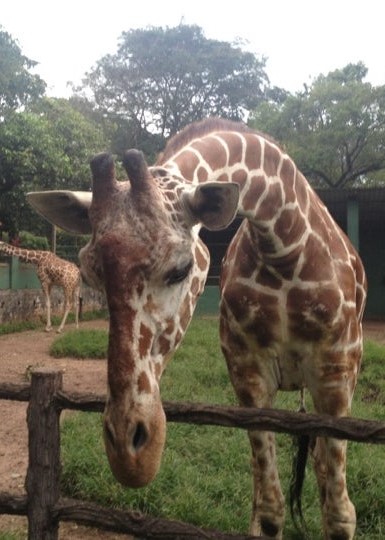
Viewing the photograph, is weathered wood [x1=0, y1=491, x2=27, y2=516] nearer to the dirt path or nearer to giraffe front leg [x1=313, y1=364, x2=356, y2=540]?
the dirt path

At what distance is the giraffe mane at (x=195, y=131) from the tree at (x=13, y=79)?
35.6ft

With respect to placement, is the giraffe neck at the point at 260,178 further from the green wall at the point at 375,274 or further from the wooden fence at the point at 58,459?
the green wall at the point at 375,274

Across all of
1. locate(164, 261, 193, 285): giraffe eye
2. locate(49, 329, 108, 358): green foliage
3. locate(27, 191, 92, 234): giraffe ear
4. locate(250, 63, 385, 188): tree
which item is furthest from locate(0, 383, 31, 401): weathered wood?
locate(250, 63, 385, 188): tree

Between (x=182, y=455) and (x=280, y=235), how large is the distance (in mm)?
2466

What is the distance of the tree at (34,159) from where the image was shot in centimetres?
1184

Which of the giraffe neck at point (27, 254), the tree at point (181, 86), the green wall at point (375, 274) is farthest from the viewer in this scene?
the tree at point (181, 86)

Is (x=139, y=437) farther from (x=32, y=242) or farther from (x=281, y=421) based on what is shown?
(x=32, y=242)

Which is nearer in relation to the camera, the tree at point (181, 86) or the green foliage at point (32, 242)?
the green foliage at point (32, 242)

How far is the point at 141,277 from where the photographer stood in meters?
1.79

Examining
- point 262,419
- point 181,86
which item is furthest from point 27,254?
point 181,86

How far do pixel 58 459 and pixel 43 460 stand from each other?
0.07m

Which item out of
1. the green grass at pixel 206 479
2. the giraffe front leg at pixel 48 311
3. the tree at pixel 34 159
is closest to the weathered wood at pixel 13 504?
the green grass at pixel 206 479

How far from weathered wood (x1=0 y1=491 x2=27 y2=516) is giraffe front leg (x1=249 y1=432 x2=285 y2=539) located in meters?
1.07

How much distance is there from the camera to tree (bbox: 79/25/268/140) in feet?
92.1
